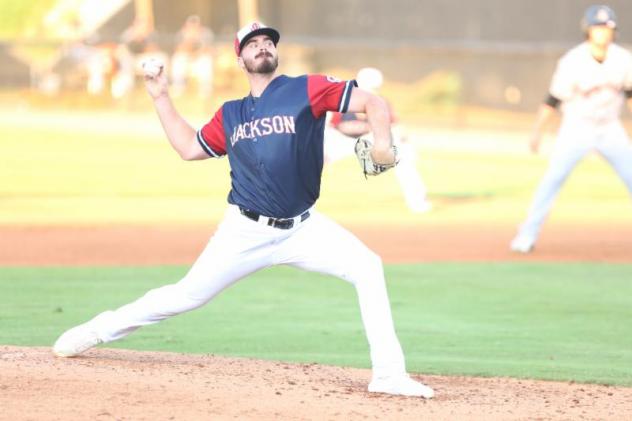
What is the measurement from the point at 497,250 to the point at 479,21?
67.1ft

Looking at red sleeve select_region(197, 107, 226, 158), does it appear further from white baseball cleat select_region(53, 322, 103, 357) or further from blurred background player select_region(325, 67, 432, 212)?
blurred background player select_region(325, 67, 432, 212)

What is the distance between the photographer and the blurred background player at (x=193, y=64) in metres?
32.4

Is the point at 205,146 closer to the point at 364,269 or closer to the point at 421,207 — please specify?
the point at 364,269

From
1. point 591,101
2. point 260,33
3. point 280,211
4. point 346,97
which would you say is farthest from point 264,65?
point 591,101

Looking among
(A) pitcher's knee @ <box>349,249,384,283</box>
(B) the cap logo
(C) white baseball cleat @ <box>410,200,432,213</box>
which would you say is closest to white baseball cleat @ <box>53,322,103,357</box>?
(A) pitcher's knee @ <box>349,249,384,283</box>

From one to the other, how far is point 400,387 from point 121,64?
27.3 metres

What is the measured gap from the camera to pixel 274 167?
694cm

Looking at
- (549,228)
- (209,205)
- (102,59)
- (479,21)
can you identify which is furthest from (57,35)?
(549,228)

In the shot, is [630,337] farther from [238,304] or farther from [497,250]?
[497,250]

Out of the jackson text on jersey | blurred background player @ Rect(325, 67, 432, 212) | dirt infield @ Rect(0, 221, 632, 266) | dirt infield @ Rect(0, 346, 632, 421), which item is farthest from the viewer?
blurred background player @ Rect(325, 67, 432, 212)

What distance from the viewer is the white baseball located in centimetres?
732

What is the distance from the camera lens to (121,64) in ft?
A: 109

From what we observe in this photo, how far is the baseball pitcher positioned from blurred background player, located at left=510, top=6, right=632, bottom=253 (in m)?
6.46

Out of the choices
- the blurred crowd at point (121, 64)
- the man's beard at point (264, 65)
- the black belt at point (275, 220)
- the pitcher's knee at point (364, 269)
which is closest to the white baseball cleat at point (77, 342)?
the black belt at point (275, 220)
